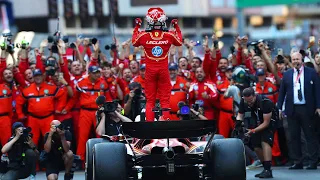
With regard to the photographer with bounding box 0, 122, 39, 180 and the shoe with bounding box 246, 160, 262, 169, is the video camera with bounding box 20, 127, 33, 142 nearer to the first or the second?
→ the photographer with bounding box 0, 122, 39, 180

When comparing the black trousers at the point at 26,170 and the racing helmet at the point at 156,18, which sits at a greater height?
the racing helmet at the point at 156,18

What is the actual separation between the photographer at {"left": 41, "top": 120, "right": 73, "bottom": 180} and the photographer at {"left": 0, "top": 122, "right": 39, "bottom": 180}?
213 mm

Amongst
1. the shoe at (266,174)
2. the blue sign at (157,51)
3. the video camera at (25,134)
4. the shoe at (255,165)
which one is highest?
the blue sign at (157,51)

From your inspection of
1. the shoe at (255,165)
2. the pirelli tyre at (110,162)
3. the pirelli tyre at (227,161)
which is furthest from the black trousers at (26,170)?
the shoe at (255,165)

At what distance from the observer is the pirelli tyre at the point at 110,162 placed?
10969 mm

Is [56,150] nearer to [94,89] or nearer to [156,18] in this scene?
[156,18]

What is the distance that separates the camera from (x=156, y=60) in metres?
13.2

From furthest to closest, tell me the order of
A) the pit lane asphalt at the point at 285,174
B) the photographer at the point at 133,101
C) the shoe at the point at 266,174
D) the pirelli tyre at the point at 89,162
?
1. the photographer at the point at 133,101
2. the pit lane asphalt at the point at 285,174
3. the shoe at the point at 266,174
4. the pirelli tyre at the point at 89,162

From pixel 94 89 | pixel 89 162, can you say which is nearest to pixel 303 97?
pixel 94 89

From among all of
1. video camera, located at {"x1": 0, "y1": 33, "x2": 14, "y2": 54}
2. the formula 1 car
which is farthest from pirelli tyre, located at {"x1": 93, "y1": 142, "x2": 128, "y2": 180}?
video camera, located at {"x1": 0, "y1": 33, "x2": 14, "y2": 54}

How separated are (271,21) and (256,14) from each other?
589 centimetres

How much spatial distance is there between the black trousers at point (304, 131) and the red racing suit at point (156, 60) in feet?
9.97

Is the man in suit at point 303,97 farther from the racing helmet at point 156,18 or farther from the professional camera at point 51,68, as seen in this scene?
the professional camera at point 51,68

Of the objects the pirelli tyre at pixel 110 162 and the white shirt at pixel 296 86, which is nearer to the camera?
the pirelli tyre at pixel 110 162
